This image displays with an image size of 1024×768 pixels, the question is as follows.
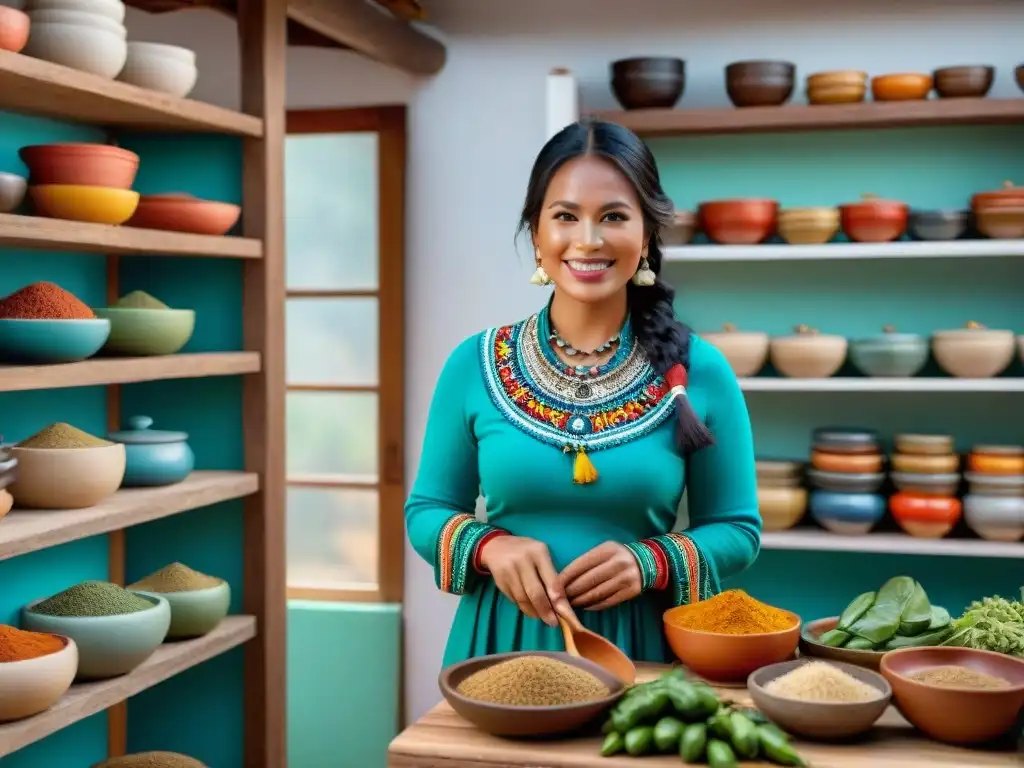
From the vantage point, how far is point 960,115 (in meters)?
3.50

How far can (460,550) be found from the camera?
5.95 feet

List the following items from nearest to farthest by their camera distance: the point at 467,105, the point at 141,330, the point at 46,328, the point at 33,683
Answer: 1. the point at 33,683
2. the point at 46,328
3. the point at 141,330
4. the point at 467,105

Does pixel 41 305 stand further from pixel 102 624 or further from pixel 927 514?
pixel 927 514

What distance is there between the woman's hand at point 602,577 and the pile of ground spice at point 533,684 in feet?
0.79

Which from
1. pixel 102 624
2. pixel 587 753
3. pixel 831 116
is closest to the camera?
pixel 587 753

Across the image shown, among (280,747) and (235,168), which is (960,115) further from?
(280,747)

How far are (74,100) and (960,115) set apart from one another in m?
2.36

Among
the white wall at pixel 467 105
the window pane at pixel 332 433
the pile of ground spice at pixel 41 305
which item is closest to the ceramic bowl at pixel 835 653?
the pile of ground spice at pixel 41 305

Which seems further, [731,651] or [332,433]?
[332,433]

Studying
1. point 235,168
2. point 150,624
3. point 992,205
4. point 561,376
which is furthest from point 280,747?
point 992,205

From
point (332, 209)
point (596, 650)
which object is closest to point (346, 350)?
point (332, 209)

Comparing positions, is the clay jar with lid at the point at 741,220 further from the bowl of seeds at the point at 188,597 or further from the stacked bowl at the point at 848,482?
the bowl of seeds at the point at 188,597

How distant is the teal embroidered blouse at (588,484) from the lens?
182 cm

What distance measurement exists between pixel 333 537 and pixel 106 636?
1.76m
